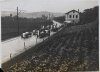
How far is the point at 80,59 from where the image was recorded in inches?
104

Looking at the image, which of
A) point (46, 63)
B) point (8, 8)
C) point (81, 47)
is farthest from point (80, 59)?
point (8, 8)

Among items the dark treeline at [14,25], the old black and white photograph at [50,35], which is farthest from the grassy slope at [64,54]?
the dark treeline at [14,25]

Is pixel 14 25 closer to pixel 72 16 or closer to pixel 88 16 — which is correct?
pixel 72 16

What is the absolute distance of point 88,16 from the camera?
264 cm

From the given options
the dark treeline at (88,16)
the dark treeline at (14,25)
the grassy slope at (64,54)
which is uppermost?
the dark treeline at (88,16)

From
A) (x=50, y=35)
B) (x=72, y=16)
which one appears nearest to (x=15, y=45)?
(x=50, y=35)

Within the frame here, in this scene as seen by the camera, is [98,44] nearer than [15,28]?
Yes

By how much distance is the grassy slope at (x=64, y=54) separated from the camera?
2621 millimetres

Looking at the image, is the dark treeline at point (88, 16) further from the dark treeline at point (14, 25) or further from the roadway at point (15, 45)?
the roadway at point (15, 45)

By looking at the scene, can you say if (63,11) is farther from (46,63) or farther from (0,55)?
(0,55)

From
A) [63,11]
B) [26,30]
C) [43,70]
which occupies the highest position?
[63,11]

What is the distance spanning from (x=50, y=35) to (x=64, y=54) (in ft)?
0.92

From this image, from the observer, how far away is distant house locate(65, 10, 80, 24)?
2.65m

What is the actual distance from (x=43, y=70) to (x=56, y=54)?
0.24 meters
